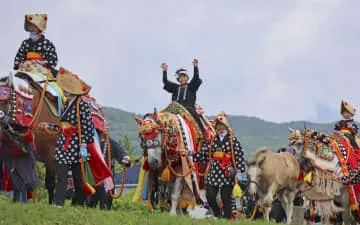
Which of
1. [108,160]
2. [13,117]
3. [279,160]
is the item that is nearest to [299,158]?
[279,160]

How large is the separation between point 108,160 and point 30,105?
7.80ft

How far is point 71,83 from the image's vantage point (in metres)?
11.2

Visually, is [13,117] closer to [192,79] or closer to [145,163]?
[145,163]

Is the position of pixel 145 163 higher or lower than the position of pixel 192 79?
lower

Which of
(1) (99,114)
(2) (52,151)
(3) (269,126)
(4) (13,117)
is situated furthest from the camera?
(3) (269,126)

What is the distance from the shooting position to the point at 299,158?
1477cm

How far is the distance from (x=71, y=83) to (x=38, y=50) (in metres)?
1.44

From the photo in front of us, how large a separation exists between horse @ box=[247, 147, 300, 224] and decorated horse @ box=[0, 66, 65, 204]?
3.90 metres

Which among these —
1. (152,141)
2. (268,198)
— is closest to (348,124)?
Result: (268,198)

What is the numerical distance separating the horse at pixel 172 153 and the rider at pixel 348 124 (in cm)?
359

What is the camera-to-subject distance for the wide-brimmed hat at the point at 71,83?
1115 cm

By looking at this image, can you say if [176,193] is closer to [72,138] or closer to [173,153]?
[173,153]

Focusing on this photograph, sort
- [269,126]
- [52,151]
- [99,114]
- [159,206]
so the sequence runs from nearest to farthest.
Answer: [52,151] < [99,114] < [159,206] < [269,126]

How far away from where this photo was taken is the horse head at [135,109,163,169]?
12906 mm
